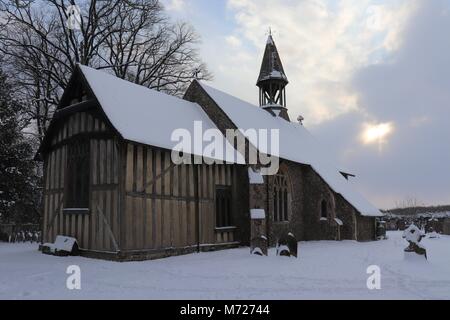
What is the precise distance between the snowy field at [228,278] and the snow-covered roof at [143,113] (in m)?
3.94

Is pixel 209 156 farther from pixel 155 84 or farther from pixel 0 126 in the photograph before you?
pixel 155 84

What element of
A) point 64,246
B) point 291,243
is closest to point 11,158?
point 64,246

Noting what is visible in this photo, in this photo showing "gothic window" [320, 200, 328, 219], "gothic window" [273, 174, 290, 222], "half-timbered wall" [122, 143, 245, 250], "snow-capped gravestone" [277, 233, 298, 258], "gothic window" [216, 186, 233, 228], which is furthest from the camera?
"gothic window" [320, 200, 328, 219]

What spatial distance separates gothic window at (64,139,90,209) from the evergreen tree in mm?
7256

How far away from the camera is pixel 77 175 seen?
1550 cm

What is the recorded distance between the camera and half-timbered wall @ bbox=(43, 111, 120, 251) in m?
13.8

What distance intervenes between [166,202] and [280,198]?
8.01 m

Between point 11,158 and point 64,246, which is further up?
point 11,158

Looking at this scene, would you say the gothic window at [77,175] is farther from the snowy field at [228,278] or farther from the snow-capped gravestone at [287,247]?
the snow-capped gravestone at [287,247]

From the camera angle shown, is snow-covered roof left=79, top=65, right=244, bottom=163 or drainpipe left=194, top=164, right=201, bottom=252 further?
drainpipe left=194, top=164, right=201, bottom=252

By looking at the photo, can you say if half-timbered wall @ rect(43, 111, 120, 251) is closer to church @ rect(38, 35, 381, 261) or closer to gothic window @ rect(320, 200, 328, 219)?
church @ rect(38, 35, 381, 261)

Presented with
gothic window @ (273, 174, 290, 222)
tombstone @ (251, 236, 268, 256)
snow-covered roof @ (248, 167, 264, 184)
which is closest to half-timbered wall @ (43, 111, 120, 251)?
tombstone @ (251, 236, 268, 256)

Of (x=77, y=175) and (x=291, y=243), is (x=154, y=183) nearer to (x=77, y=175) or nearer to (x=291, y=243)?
(x=77, y=175)

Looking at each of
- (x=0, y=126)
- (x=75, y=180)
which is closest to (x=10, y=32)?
(x=0, y=126)
